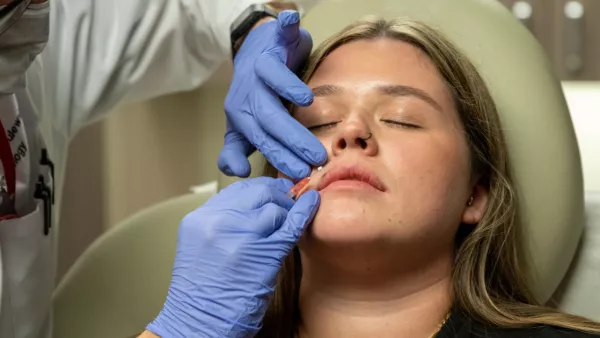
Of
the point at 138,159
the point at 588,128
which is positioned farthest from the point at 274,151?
the point at 138,159

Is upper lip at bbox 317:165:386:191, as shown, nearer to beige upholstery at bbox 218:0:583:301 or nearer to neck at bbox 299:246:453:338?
neck at bbox 299:246:453:338

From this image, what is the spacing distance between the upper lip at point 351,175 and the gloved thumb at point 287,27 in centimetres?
26

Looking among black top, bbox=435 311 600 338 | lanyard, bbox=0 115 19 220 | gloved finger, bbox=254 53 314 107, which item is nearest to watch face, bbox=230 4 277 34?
gloved finger, bbox=254 53 314 107

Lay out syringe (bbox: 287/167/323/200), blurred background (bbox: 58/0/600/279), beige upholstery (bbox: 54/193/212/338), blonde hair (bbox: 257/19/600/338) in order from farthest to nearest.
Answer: blurred background (bbox: 58/0/600/279) < beige upholstery (bbox: 54/193/212/338) < blonde hair (bbox: 257/19/600/338) < syringe (bbox: 287/167/323/200)

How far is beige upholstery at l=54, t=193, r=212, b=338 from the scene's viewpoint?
164 centimetres

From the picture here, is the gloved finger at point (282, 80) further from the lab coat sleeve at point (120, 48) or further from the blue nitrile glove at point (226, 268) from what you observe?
the lab coat sleeve at point (120, 48)

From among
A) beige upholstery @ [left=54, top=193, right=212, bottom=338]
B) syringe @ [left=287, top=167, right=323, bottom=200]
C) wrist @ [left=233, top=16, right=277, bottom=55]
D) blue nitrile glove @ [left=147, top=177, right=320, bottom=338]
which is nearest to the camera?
blue nitrile glove @ [left=147, top=177, right=320, bottom=338]

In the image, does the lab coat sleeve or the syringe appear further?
the lab coat sleeve

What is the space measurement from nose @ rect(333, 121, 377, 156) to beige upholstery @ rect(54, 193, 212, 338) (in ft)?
2.22

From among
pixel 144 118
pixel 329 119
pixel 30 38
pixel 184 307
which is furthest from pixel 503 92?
pixel 144 118

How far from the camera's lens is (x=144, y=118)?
2.78m

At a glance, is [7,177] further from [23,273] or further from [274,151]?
[274,151]

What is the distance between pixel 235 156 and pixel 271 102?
0.46ft

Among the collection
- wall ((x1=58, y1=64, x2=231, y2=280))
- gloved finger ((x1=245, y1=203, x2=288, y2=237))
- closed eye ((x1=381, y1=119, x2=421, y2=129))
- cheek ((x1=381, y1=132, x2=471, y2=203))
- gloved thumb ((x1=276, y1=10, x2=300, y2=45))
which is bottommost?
wall ((x1=58, y1=64, x2=231, y2=280))
